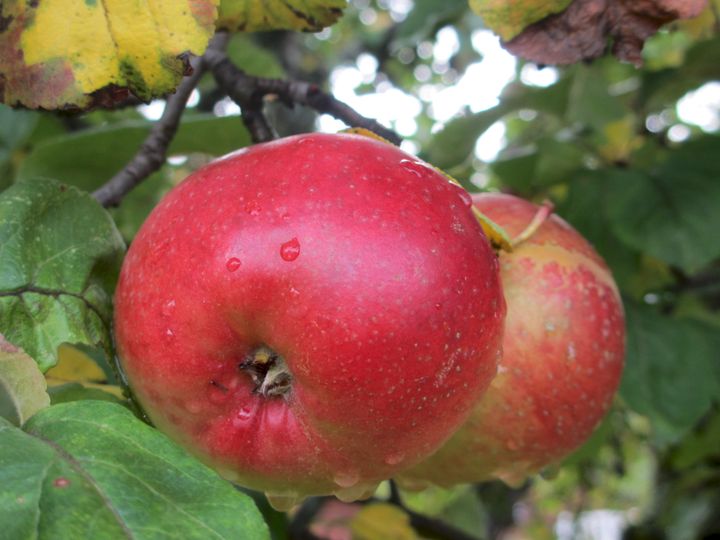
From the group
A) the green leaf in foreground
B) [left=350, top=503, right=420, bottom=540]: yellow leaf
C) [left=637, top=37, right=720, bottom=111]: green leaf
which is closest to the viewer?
the green leaf in foreground

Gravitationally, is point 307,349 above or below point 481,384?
above

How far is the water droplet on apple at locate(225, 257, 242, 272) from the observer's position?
2.20 ft

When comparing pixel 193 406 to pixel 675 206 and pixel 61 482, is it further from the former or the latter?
pixel 675 206

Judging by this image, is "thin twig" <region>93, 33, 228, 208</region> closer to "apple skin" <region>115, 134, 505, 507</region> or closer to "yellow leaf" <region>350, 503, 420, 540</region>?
"apple skin" <region>115, 134, 505, 507</region>

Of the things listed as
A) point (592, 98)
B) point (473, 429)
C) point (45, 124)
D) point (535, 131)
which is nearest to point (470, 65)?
point (535, 131)

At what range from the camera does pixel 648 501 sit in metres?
2.54

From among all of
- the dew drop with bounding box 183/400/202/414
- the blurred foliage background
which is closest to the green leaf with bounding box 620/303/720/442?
the blurred foliage background

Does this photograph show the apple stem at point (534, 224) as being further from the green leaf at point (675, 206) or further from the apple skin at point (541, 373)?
the green leaf at point (675, 206)

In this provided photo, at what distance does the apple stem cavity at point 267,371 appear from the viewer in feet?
2.32

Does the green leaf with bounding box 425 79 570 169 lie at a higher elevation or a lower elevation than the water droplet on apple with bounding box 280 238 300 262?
lower

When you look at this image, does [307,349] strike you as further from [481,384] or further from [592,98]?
[592,98]

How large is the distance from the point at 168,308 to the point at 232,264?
72mm

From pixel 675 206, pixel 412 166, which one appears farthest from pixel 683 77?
pixel 412 166

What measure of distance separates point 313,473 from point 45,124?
1.22m
